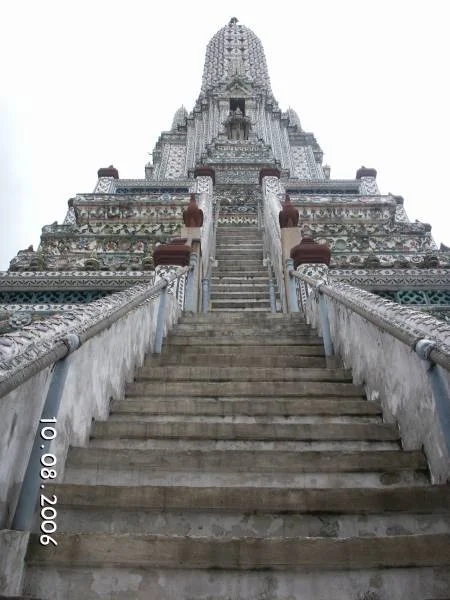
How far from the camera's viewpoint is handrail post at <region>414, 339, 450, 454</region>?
8.73 feet

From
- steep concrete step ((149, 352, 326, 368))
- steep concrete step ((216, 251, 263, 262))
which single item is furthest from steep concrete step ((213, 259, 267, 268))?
steep concrete step ((149, 352, 326, 368))

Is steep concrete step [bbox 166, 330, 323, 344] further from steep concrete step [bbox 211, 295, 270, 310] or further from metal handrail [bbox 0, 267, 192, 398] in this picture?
steep concrete step [bbox 211, 295, 270, 310]

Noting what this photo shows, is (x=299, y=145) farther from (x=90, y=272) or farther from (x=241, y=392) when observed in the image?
(x=241, y=392)

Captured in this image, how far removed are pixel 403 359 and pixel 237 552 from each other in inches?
70.1

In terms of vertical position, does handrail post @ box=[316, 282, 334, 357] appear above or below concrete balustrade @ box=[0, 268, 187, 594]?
above

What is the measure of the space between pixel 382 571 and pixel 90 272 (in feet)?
24.4

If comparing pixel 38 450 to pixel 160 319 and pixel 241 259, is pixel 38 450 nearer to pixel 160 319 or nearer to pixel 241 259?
pixel 160 319

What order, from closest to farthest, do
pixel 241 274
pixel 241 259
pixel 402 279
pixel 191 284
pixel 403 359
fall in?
pixel 403 359 < pixel 191 284 < pixel 402 279 < pixel 241 274 < pixel 241 259

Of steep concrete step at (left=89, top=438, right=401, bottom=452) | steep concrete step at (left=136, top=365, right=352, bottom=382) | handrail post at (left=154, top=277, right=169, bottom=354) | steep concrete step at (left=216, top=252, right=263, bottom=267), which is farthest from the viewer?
steep concrete step at (left=216, top=252, right=263, bottom=267)

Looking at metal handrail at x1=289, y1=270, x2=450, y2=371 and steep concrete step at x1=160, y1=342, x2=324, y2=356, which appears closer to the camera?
metal handrail at x1=289, y1=270, x2=450, y2=371

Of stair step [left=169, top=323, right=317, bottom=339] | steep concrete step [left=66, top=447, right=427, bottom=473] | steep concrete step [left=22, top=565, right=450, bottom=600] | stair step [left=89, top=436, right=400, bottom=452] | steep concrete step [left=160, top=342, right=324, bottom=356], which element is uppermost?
stair step [left=169, top=323, right=317, bottom=339]

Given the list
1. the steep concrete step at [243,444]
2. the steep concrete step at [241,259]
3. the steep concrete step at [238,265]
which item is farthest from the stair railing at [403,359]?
the steep concrete step at [241,259]

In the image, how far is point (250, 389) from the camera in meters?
4.24

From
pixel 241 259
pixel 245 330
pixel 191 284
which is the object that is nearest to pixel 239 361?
pixel 245 330
